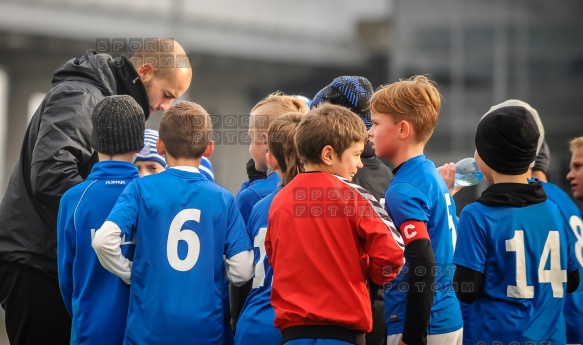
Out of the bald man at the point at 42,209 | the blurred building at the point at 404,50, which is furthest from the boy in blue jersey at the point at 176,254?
the blurred building at the point at 404,50

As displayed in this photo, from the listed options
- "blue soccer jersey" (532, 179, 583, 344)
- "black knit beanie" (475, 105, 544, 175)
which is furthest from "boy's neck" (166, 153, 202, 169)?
"blue soccer jersey" (532, 179, 583, 344)

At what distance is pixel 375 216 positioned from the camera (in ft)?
10.0

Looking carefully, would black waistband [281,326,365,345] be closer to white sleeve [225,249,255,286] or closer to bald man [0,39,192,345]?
white sleeve [225,249,255,286]

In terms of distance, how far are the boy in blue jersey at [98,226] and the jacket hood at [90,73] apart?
0.49 metres

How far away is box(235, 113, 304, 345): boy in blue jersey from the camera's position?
329 centimetres

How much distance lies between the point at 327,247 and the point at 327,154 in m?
0.37

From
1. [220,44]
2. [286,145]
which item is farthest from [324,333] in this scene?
[220,44]

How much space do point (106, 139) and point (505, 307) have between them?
1.87 meters

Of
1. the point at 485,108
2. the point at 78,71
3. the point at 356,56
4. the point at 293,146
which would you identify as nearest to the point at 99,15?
the point at 356,56

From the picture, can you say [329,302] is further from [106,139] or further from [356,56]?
[356,56]

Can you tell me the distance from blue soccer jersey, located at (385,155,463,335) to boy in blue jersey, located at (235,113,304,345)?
452 millimetres

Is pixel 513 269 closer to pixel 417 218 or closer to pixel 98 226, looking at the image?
pixel 417 218

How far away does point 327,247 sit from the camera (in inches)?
120

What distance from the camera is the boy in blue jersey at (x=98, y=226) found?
11.2 ft
